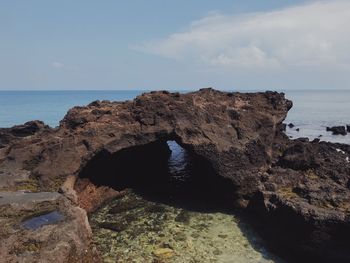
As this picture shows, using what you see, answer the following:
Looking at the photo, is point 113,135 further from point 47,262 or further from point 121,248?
point 47,262

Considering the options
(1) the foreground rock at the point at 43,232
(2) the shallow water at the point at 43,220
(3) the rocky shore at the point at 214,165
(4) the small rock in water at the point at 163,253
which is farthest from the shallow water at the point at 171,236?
(2) the shallow water at the point at 43,220

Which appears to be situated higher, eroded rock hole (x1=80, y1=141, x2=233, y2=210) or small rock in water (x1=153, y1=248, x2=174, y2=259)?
eroded rock hole (x1=80, y1=141, x2=233, y2=210)

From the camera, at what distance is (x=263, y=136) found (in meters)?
23.4

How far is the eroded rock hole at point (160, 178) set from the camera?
866 inches

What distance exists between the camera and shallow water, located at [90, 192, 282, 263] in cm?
1609

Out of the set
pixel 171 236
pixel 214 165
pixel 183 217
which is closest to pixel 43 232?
pixel 171 236

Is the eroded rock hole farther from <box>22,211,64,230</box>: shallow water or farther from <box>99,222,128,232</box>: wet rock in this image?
<box>22,211,64,230</box>: shallow water

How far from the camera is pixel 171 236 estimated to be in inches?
701

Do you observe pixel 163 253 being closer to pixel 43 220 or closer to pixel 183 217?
pixel 183 217

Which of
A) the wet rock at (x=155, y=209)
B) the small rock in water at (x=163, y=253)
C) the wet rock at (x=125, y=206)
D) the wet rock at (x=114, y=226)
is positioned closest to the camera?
the small rock in water at (x=163, y=253)

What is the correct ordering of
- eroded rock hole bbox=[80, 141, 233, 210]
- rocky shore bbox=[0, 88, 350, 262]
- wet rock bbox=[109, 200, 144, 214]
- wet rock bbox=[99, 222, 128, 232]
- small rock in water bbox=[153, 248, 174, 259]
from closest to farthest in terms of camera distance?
1. rocky shore bbox=[0, 88, 350, 262]
2. small rock in water bbox=[153, 248, 174, 259]
3. wet rock bbox=[99, 222, 128, 232]
4. wet rock bbox=[109, 200, 144, 214]
5. eroded rock hole bbox=[80, 141, 233, 210]

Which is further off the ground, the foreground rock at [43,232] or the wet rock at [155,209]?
the foreground rock at [43,232]

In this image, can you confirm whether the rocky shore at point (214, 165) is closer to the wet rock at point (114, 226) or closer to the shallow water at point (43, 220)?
the shallow water at point (43, 220)

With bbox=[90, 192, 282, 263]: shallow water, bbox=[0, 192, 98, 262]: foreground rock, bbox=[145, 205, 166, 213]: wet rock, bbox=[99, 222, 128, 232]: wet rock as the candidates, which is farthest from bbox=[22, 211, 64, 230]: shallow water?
bbox=[145, 205, 166, 213]: wet rock
